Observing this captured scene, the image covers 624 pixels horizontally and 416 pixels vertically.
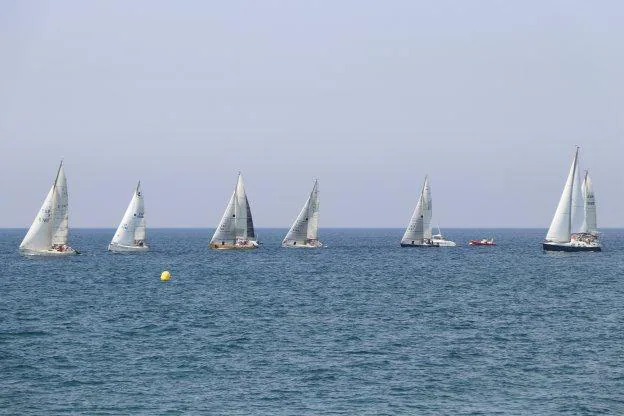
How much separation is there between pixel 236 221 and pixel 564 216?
5409 cm

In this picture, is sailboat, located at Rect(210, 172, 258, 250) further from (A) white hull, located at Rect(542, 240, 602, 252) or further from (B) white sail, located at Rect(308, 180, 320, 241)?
(A) white hull, located at Rect(542, 240, 602, 252)

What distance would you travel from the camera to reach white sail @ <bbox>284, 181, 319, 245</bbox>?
161m

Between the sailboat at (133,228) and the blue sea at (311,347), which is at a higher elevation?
the sailboat at (133,228)

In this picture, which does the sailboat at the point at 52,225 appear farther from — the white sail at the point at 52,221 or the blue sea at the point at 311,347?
the blue sea at the point at 311,347

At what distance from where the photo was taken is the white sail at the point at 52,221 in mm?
121000

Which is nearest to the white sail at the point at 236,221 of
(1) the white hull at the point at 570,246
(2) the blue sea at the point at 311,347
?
(1) the white hull at the point at 570,246

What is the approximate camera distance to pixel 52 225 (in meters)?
124

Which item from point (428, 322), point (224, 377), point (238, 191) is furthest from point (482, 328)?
point (238, 191)

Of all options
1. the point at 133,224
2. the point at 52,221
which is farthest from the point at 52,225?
the point at 133,224

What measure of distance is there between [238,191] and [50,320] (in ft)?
284

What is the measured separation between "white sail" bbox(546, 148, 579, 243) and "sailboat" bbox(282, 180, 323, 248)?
137 feet

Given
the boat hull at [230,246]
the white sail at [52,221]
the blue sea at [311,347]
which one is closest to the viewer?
the blue sea at [311,347]

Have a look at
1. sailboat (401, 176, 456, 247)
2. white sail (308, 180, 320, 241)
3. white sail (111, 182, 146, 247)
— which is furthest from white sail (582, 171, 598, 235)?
white sail (111, 182, 146, 247)

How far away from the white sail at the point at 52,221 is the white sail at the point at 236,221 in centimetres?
3177
